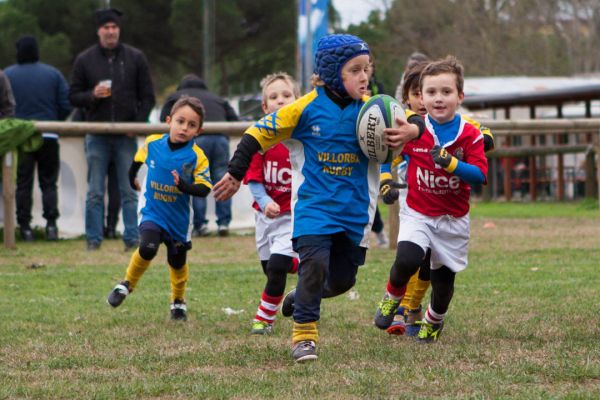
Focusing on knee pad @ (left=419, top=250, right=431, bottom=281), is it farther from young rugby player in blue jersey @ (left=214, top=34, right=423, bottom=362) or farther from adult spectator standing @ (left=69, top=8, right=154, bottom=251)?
adult spectator standing @ (left=69, top=8, right=154, bottom=251)

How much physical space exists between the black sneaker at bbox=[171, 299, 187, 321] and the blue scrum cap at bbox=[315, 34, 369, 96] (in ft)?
7.81

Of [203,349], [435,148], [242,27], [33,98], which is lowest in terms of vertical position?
[203,349]

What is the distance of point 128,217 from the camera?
1312cm

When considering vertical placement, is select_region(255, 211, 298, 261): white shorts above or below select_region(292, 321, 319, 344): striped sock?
above

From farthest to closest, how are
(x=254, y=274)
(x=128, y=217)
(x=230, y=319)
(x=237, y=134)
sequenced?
(x=237, y=134) < (x=128, y=217) < (x=254, y=274) < (x=230, y=319)

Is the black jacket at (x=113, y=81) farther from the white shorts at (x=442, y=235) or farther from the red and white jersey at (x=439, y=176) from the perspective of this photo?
the white shorts at (x=442, y=235)

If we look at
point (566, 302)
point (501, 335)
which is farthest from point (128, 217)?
point (501, 335)

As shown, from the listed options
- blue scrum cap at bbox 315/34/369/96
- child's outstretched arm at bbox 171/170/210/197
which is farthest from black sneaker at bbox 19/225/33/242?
blue scrum cap at bbox 315/34/369/96

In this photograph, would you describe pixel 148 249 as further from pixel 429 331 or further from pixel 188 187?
pixel 429 331

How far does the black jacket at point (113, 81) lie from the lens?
530 inches

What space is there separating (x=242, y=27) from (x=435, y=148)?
37782mm

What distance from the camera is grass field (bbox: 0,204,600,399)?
5387 mm

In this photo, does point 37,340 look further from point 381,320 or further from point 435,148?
point 435,148

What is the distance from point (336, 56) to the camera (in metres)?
6.38
